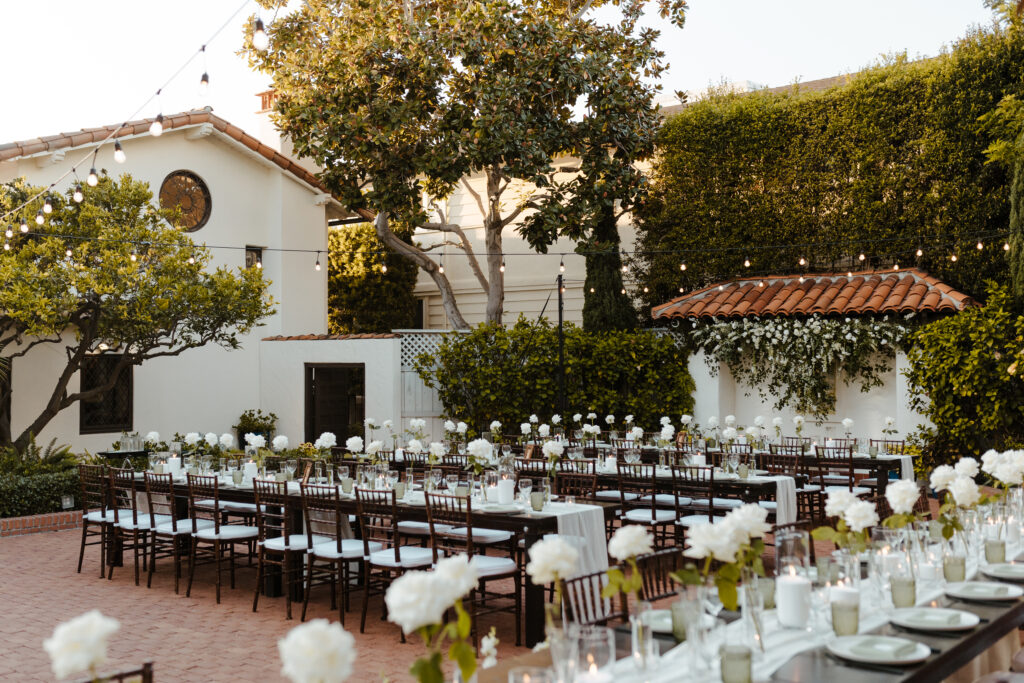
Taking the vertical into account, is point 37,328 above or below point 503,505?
above

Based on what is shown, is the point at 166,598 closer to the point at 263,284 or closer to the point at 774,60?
the point at 263,284

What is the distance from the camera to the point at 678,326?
15.7 meters

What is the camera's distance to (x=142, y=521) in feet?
28.3

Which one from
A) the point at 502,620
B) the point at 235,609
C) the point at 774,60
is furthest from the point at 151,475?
the point at 774,60

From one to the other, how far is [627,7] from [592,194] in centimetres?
352

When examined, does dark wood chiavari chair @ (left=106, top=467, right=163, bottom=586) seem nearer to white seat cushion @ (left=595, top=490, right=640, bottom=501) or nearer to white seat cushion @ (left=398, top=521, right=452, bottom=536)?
white seat cushion @ (left=398, top=521, right=452, bottom=536)

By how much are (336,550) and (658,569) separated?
Result: 3583 millimetres

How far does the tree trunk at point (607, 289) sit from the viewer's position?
633 inches

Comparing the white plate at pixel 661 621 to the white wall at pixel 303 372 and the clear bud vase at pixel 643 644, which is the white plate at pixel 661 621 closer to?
the clear bud vase at pixel 643 644

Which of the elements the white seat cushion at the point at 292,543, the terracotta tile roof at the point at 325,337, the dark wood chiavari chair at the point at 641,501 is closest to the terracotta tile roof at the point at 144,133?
the terracotta tile roof at the point at 325,337

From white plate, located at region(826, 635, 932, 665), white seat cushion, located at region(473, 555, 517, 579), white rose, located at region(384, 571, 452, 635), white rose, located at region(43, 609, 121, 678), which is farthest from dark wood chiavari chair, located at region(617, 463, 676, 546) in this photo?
white rose, located at region(43, 609, 121, 678)

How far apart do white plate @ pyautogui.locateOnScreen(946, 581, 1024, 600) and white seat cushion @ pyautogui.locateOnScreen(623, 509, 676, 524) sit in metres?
4.38

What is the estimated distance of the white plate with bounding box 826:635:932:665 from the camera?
300 cm

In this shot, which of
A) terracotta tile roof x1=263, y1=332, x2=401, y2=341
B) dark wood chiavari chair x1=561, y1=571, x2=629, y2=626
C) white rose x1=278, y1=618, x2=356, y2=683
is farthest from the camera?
terracotta tile roof x1=263, y1=332, x2=401, y2=341
